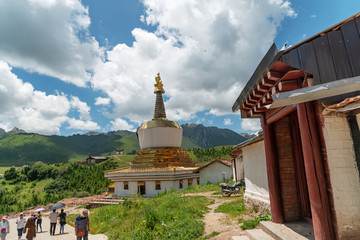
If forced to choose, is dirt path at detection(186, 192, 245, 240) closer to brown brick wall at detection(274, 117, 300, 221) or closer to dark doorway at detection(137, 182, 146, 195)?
brown brick wall at detection(274, 117, 300, 221)

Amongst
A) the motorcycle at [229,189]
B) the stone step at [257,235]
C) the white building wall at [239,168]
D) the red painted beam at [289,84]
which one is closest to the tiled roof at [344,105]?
the red painted beam at [289,84]

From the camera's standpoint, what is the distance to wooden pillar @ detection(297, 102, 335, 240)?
4.19 m

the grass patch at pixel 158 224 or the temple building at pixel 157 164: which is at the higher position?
the temple building at pixel 157 164

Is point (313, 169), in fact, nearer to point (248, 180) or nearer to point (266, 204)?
point (266, 204)

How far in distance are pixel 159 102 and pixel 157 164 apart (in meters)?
10.5

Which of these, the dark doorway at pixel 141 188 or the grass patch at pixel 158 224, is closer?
the grass patch at pixel 158 224

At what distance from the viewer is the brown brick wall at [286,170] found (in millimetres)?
6406

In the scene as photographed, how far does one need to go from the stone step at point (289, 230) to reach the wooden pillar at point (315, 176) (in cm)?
93

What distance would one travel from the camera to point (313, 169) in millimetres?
4430

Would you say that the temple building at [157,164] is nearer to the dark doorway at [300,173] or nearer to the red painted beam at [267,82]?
the dark doorway at [300,173]

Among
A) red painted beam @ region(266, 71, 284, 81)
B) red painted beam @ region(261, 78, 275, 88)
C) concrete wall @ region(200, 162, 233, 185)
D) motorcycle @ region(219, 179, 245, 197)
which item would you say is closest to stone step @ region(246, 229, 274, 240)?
red painted beam @ region(261, 78, 275, 88)

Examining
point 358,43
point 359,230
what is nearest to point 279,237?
point 359,230

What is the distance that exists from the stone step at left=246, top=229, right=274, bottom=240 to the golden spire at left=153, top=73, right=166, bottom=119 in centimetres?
2615

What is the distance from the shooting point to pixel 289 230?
5.60 meters
